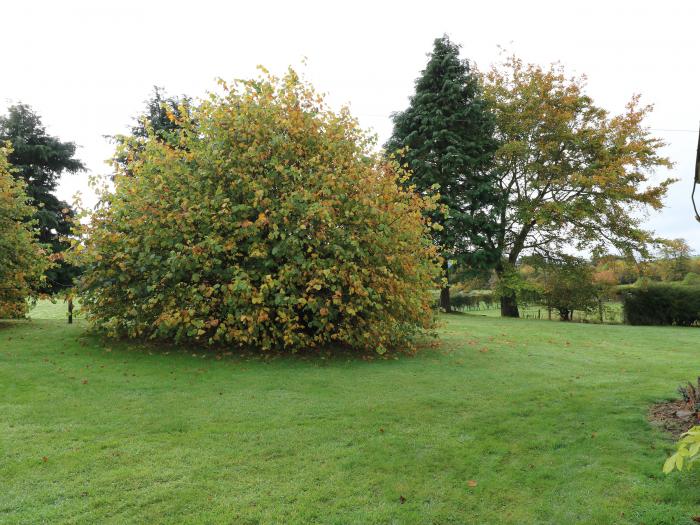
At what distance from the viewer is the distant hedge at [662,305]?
18047 mm

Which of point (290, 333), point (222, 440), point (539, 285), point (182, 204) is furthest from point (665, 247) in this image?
point (222, 440)

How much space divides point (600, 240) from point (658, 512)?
781 inches

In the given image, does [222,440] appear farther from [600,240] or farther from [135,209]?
[600,240]

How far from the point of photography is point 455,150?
63.4 ft

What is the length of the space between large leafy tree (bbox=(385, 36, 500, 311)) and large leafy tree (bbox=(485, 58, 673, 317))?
878 mm

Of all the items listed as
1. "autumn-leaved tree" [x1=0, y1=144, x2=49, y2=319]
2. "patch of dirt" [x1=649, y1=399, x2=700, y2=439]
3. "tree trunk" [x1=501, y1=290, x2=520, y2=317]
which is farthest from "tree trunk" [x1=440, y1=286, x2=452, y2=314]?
"patch of dirt" [x1=649, y1=399, x2=700, y2=439]

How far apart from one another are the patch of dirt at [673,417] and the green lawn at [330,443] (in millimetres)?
135

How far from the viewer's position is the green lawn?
126 inches

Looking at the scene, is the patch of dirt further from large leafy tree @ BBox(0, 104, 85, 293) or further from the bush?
large leafy tree @ BBox(0, 104, 85, 293)

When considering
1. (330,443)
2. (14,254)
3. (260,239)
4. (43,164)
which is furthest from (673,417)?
(43,164)

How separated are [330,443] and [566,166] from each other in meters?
19.3

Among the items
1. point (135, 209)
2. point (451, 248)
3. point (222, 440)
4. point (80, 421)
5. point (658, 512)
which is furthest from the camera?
Answer: point (451, 248)

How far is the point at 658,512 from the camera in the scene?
123 inches

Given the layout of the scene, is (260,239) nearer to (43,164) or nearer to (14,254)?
(14,254)
